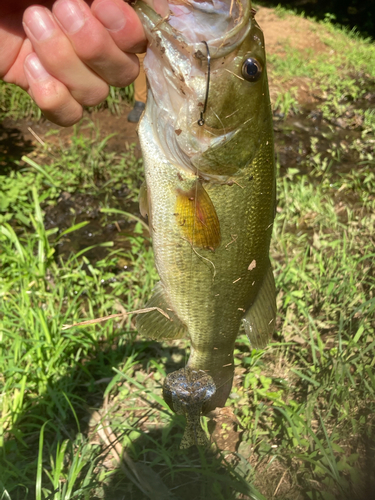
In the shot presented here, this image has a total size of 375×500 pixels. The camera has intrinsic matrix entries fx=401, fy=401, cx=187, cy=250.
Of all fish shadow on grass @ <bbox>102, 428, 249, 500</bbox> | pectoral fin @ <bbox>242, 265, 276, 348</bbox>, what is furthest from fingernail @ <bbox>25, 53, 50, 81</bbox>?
fish shadow on grass @ <bbox>102, 428, 249, 500</bbox>

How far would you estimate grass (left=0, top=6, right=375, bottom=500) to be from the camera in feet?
7.04

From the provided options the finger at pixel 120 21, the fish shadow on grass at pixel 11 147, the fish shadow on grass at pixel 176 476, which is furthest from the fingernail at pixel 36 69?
the fish shadow on grass at pixel 11 147

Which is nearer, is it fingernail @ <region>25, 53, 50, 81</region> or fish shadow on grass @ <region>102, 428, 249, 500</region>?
fingernail @ <region>25, 53, 50, 81</region>

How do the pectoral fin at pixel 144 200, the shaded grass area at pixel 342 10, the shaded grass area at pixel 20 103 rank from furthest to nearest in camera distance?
1. the shaded grass area at pixel 342 10
2. the shaded grass area at pixel 20 103
3. the pectoral fin at pixel 144 200

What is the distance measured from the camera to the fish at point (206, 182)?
1357 millimetres

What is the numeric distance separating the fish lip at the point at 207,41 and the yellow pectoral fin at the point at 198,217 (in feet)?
1.46

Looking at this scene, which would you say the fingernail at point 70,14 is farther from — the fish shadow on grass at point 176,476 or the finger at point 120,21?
the fish shadow on grass at point 176,476

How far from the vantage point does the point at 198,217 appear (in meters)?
1.53

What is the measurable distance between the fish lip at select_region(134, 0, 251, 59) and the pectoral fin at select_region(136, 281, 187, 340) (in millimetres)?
954

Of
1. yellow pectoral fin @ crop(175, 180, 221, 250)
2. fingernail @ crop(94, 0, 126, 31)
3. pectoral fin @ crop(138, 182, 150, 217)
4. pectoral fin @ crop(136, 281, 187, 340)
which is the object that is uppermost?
fingernail @ crop(94, 0, 126, 31)

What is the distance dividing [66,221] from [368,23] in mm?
14164

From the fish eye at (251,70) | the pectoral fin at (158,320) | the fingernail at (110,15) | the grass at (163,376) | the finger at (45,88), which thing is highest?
the fish eye at (251,70)

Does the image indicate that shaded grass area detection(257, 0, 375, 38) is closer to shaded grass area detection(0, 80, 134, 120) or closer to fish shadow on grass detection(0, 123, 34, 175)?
shaded grass area detection(0, 80, 134, 120)

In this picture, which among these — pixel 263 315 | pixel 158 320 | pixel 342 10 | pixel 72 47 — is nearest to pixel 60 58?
pixel 72 47
